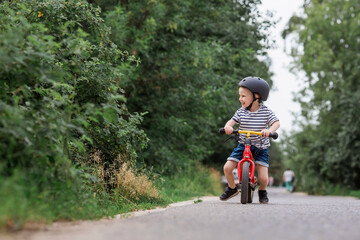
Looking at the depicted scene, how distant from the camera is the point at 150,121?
1430cm

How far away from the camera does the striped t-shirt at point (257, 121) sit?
8.05 meters

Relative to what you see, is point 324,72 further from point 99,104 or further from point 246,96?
point 99,104

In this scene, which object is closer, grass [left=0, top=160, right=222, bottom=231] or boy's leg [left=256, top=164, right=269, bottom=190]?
grass [left=0, top=160, right=222, bottom=231]

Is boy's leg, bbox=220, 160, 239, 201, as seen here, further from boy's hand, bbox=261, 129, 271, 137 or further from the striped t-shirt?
boy's hand, bbox=261, 129, 271, 137

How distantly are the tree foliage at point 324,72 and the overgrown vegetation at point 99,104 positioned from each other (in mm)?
14156

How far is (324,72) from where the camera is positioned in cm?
3303

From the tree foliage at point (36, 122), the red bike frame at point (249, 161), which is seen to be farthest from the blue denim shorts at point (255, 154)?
the tree foliage at point (36, 122)

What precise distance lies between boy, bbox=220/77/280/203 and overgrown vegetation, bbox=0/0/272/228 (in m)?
1.27

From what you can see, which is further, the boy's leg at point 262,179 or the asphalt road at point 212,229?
the boy's leg at point 262,179

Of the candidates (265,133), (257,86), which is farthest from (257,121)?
(265,133)

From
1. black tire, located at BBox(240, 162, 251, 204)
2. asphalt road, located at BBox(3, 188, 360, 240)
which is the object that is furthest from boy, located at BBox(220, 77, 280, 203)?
asphalt road, located at BBox(3, 188, 360, 240)

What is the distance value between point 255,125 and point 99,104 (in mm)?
2667

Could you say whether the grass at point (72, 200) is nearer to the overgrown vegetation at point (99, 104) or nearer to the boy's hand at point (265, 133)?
the overgrown vegetation at point (99, 104)

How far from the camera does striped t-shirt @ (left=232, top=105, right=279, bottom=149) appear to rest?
8.05m
